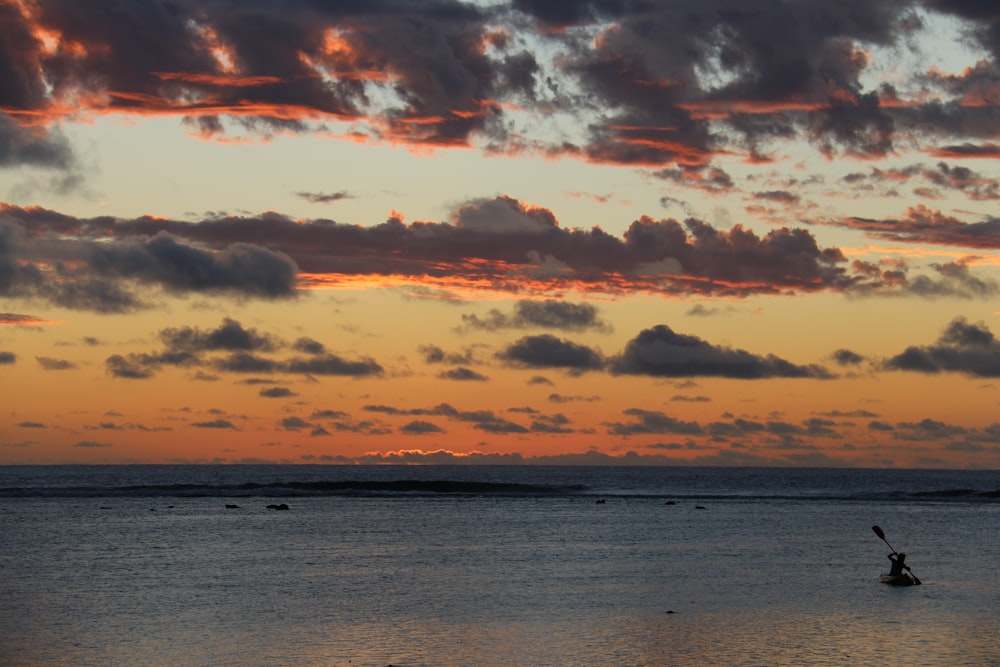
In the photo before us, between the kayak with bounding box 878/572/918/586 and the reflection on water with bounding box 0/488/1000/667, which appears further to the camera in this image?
the kayak with bounding box 878/572/918/586

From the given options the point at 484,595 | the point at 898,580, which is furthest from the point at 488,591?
the point at 898,580

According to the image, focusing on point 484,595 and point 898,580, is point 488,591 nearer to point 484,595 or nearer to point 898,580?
point 484,595

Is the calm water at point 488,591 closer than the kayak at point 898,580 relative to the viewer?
Yes

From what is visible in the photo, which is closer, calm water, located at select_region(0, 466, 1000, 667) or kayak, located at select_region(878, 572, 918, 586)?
calm water, located at select_region(0, 466, 1000, 667)

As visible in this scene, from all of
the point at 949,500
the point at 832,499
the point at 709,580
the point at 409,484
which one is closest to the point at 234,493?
the point at 409,484

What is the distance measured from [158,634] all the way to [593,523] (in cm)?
6297

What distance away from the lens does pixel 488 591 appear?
5344cm

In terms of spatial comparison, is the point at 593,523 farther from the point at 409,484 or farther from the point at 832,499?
the point at 409,484

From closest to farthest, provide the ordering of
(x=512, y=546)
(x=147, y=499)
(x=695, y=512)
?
(x=512, y=546), (x=695, y=512), (x=147, y=499)

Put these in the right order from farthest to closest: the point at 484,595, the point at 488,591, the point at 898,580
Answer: the point at 898,580, the point at 488,591, the point at 484,595

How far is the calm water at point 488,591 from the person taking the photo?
38.6 meters

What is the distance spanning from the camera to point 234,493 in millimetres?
159250

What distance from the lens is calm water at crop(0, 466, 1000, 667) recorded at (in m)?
38.6

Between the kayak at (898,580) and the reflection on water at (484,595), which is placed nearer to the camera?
the reflection on water at (484,595)
